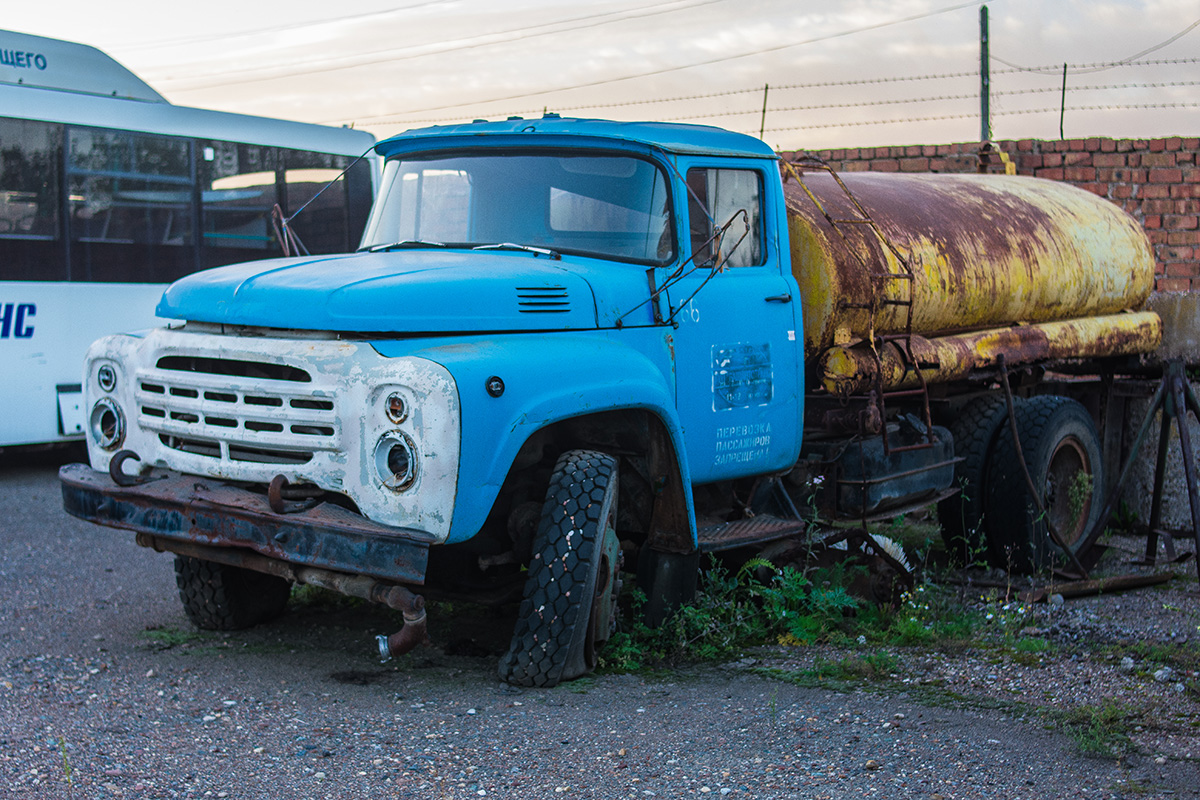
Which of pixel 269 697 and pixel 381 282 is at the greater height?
pixel 381 282

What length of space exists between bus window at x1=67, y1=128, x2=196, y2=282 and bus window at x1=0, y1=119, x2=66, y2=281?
148 mm

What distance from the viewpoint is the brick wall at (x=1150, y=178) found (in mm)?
12016

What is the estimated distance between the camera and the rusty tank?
6367mm

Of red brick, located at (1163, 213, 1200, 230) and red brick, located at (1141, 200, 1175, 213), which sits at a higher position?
red brick, located at (1141, 200, 1175, 213)

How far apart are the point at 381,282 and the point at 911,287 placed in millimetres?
3398

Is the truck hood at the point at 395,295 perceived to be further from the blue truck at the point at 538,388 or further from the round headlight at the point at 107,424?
the round headlight at the point at 107,424

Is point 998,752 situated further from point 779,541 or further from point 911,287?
point 911,287

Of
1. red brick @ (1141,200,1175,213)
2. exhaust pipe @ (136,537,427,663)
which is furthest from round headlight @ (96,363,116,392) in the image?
red brick @ (1141,200,1175,213)

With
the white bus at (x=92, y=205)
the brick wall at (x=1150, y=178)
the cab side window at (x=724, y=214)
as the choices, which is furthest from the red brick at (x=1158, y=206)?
the white bus at (x=92, y=205)

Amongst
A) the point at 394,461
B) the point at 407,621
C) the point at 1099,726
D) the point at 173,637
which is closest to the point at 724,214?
the point at 394,461

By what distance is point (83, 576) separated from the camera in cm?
684

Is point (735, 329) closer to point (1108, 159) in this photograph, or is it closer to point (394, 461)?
point (394, 461)

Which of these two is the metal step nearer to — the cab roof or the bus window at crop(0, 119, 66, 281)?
the cab roof

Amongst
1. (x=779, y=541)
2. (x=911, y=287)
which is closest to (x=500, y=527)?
(x=779, y=541)
